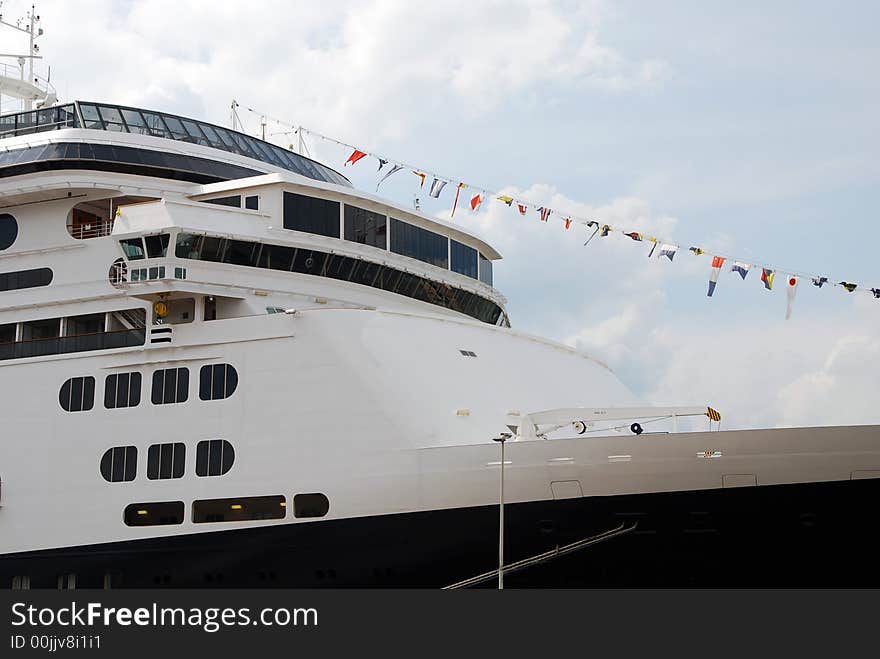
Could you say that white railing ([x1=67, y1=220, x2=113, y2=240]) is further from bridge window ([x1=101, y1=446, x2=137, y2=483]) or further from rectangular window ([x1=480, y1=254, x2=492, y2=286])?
rectangular window ([x1=480, y1=254, x2=492, y2=286])

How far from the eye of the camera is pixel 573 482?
21703 millimetres

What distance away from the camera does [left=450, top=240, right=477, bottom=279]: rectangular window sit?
30188 mm

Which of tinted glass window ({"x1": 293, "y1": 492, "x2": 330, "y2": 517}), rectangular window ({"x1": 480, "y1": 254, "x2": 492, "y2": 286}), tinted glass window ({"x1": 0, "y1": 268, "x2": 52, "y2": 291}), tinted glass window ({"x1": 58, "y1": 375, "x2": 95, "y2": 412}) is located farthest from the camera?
rectangular window ({"x1": 480, "y1": 254, "x2": 492, "y2": 286})

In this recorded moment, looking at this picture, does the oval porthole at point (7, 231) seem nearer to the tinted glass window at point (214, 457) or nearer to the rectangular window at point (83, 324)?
the rectangular window at point (83, 324)

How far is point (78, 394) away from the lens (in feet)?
85.3

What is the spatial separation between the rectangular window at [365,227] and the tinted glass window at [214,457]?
20.7 ft

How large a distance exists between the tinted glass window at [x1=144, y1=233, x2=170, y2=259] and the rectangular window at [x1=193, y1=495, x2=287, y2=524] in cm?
560

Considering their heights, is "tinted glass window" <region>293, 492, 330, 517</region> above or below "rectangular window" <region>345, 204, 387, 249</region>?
below

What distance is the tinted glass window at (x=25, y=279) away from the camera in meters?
27.8

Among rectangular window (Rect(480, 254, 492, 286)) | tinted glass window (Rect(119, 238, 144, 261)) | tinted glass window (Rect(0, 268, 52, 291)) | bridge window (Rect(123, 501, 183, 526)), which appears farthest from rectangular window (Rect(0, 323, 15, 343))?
rectangular window (Rect(480, 254, 492, 286))

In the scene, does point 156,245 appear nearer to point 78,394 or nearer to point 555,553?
point 78,394
